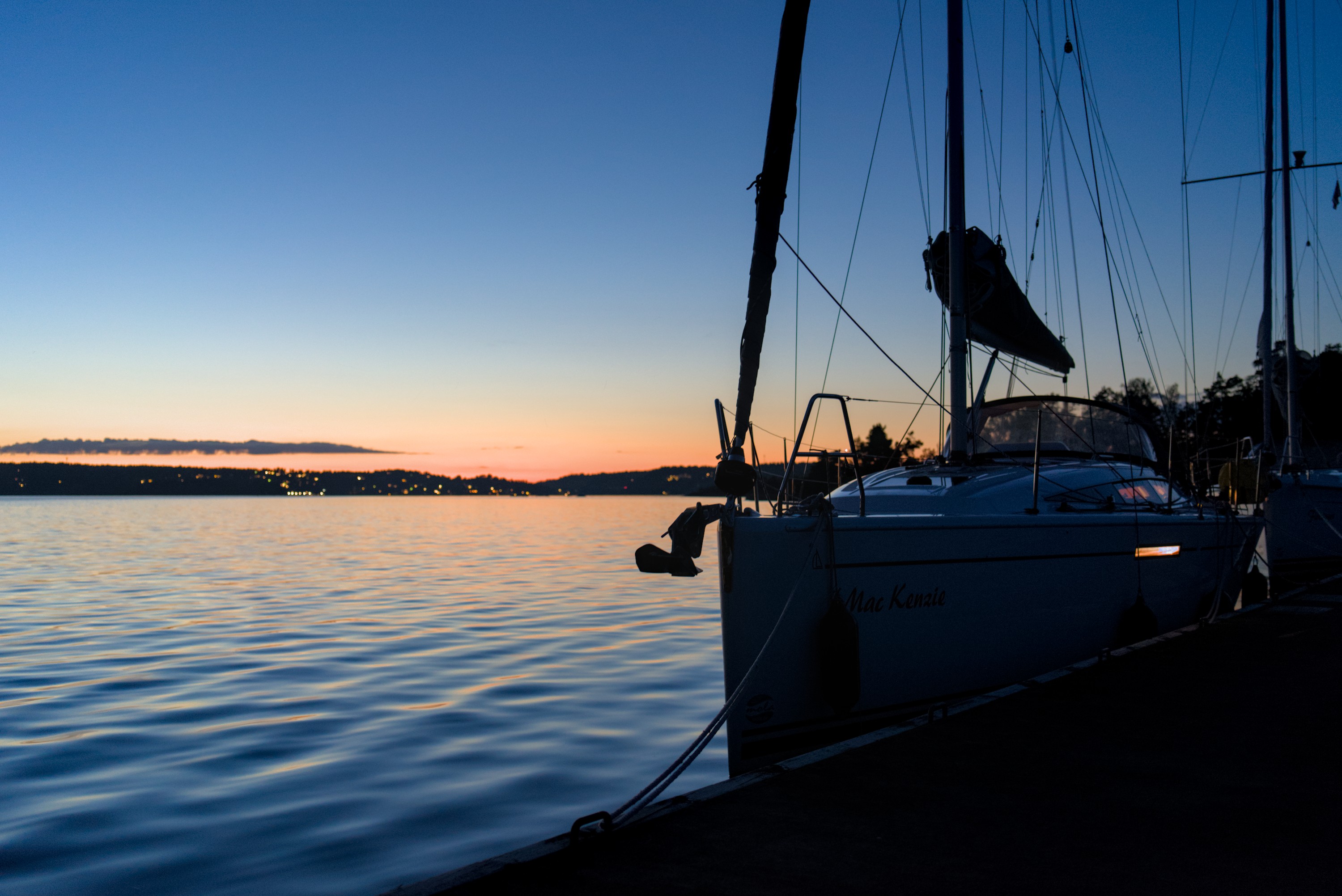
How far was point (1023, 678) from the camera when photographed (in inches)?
271

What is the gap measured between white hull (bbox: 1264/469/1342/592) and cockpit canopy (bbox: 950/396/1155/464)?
770 cm

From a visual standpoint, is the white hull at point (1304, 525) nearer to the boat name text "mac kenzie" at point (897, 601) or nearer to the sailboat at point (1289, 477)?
the sailboat at point (1289, 477)

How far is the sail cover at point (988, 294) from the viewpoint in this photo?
8.21 meters

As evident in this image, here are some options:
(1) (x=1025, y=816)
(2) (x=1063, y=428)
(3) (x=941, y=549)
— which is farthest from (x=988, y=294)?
(1) (x=1025, y=816)

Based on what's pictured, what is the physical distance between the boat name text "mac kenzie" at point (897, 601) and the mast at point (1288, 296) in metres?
13.4

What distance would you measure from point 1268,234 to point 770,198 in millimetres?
15794

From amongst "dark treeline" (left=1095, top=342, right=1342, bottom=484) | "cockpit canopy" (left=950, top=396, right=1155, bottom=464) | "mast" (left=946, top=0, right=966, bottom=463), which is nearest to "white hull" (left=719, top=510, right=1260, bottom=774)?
"mast" (left=946, top=0, right=966, bottom=463)

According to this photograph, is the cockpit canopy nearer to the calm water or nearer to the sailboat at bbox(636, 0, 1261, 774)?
the sailboat at bbox(636, 0, 1261, 774)

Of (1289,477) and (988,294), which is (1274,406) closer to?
(1289,477)

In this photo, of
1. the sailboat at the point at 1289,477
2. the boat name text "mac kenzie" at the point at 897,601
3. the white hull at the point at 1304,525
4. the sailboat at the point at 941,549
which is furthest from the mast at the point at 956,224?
the white hull at the point at 1304,525

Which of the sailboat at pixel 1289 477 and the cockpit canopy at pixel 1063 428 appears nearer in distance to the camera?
the cockpit canopy at pixel 1063 428

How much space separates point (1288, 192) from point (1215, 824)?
62.1 ft

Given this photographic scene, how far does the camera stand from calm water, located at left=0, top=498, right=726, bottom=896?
488 cm

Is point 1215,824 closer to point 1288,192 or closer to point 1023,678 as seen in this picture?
point 1023,678
